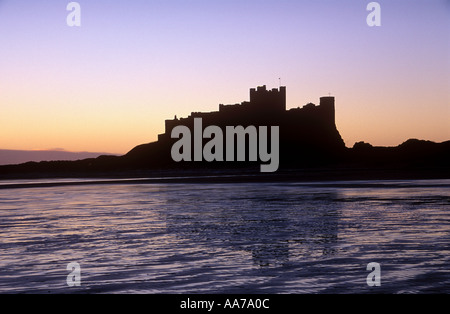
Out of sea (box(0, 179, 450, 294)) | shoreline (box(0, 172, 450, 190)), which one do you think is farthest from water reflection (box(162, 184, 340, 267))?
shoreline (box(0, 172, 450, 190))

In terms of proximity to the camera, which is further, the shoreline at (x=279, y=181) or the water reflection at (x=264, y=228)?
the shoreline at (x=279, y=181)

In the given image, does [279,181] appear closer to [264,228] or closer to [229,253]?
[264,228]

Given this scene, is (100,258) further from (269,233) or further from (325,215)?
(325,215)

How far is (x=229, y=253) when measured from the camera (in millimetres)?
13594

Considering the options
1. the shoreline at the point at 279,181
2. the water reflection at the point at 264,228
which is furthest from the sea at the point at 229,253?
the shoreline at the point at 279,181

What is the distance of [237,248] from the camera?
14398 mm

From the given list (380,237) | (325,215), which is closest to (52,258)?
(380,237)

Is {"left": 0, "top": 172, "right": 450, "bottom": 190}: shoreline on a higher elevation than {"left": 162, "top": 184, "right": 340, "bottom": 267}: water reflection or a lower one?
higher

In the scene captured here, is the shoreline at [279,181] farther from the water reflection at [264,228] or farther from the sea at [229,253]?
the sea at [229,253]

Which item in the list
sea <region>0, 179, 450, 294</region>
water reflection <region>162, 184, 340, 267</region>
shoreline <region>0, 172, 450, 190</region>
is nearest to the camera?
sea <region>0, 179, 450, 294</region>

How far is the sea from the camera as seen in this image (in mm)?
9977

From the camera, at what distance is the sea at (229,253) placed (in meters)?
9.98

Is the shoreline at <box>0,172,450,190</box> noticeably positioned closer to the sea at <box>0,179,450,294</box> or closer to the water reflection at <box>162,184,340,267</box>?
the water reflection at <box>162,184,340,267</box>
